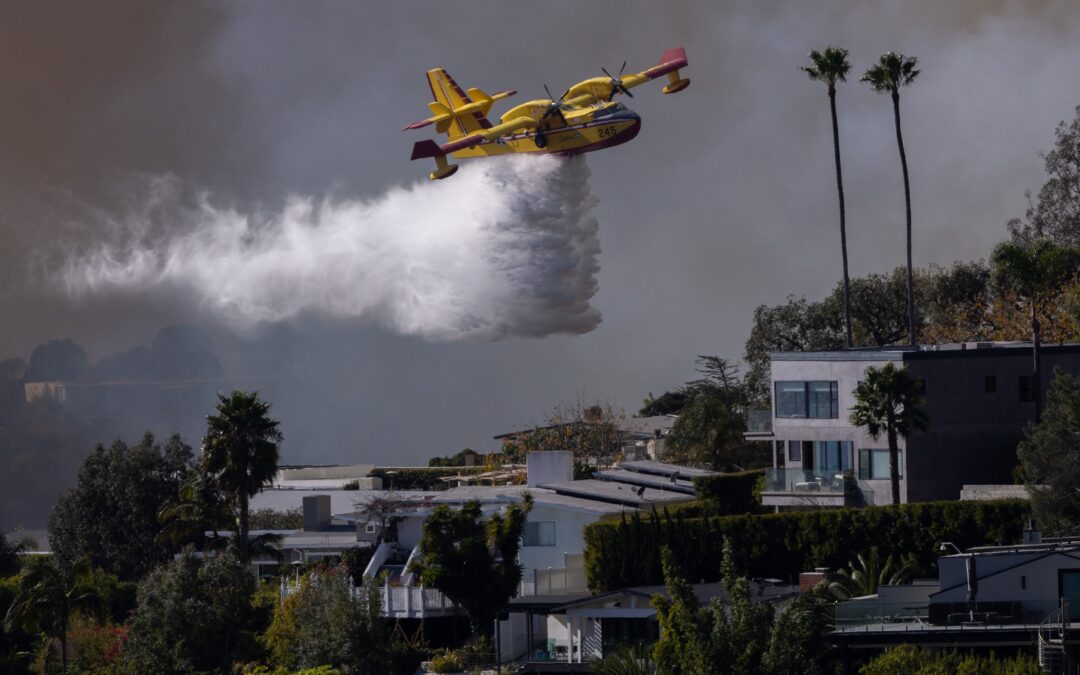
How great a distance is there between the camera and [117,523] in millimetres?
80062

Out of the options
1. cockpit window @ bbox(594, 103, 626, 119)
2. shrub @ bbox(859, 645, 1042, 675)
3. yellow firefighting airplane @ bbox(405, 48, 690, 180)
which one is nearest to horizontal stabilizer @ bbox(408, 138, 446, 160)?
yellow firefighting airplane @ bbox(405, 48, 690, 180)

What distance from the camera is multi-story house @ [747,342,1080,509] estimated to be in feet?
200

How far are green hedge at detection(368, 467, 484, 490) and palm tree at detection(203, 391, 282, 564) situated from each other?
29168mm

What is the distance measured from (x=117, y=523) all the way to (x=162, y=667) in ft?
91.7

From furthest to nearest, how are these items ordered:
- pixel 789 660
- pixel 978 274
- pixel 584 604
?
1. pixel 978 274
2. pixel 584 604
3. pixel 789 660

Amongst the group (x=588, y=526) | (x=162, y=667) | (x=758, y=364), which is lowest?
(x=162, y=667)

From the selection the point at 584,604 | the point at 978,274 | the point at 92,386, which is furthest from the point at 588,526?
the point at 92,386

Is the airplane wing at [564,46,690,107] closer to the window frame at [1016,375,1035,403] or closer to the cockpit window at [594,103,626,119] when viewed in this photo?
the cockpit window at [594,103,626,119]

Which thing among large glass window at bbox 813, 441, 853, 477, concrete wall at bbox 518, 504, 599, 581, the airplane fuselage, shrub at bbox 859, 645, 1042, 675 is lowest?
shrub at bbox 859, 645, 1042, 675

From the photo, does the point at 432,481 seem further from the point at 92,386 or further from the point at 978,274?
the point at 92,386

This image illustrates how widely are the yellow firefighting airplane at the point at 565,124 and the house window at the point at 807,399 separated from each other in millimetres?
13740

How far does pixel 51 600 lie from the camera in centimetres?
5881

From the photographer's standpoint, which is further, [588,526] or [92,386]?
[92,386]

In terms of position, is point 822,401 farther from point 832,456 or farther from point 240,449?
point 240,449
